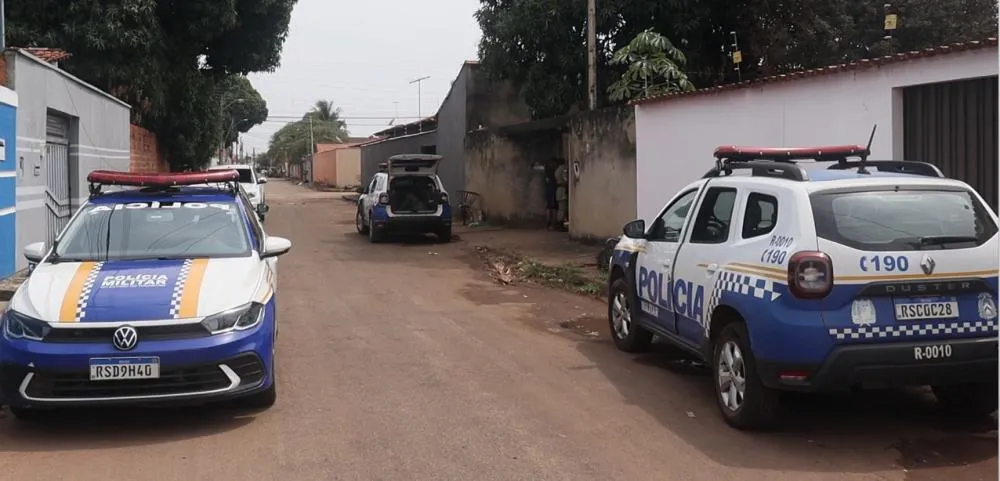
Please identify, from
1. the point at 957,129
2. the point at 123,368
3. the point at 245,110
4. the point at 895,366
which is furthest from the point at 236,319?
the point at 245,110

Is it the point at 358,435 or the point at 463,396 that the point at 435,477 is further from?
the point at 463,396

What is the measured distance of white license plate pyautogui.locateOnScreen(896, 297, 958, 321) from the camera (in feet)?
17.0

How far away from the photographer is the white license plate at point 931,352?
516cm

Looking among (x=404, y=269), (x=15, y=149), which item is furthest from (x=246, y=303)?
(x=404, y=269)

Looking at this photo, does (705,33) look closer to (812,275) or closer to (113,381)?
(812,275)

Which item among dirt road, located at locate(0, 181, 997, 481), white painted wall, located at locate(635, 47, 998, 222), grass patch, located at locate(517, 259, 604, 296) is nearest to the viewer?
dirt road, located at locate(0, 181, 997, 481)

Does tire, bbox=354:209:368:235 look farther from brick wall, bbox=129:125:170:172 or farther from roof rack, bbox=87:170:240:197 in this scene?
roof rack, bbox=87:170:240:197

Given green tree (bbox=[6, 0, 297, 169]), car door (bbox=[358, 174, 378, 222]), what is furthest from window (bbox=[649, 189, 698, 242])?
green tree (bbox=[6, 0, 297, 169])

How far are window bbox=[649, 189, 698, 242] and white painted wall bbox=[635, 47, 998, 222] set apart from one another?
3073 millimetres

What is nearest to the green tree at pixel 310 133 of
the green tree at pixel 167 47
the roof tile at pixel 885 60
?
the green tree at pixel 167 47

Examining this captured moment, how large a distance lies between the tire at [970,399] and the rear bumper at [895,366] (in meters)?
0.47

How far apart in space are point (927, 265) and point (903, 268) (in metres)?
0.14

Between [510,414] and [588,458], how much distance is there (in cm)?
98

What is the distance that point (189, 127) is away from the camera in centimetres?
2748
